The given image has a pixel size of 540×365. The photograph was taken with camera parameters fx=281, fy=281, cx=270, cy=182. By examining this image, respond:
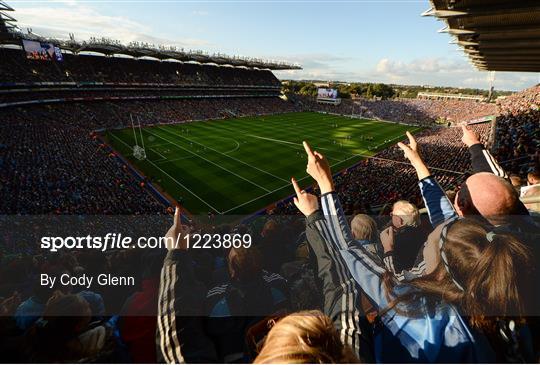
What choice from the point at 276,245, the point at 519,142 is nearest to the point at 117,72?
the point at 519,142

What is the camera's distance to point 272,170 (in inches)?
1225

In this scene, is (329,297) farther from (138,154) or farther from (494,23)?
(138,154)

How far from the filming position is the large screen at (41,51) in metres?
46.2

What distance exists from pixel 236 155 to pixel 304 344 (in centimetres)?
3472

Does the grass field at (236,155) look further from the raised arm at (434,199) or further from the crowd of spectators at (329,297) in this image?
the raised arm at (434,199)

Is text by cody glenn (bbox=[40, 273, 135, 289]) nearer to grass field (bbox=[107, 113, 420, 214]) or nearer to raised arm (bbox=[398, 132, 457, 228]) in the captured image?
raised arm (bbox=[398, 132, 457, 228])

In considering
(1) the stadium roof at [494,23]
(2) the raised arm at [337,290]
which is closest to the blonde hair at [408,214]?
(2) the raised arm at [337,290]

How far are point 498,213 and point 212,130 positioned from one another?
49.5 metres

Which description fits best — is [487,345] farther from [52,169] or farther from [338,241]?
[52,169]

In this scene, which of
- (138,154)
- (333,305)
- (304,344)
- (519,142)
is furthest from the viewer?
(138,154)

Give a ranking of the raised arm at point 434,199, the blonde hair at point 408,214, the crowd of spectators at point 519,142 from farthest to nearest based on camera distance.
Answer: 1. the crowd of spectators at point 519,142
2. the blonde hair at point 408,214
3. the raised arm at point 434,199

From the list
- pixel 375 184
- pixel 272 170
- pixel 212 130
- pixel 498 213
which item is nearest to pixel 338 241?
pixel 498 213

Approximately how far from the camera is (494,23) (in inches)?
492

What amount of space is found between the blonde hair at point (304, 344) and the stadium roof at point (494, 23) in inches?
513
